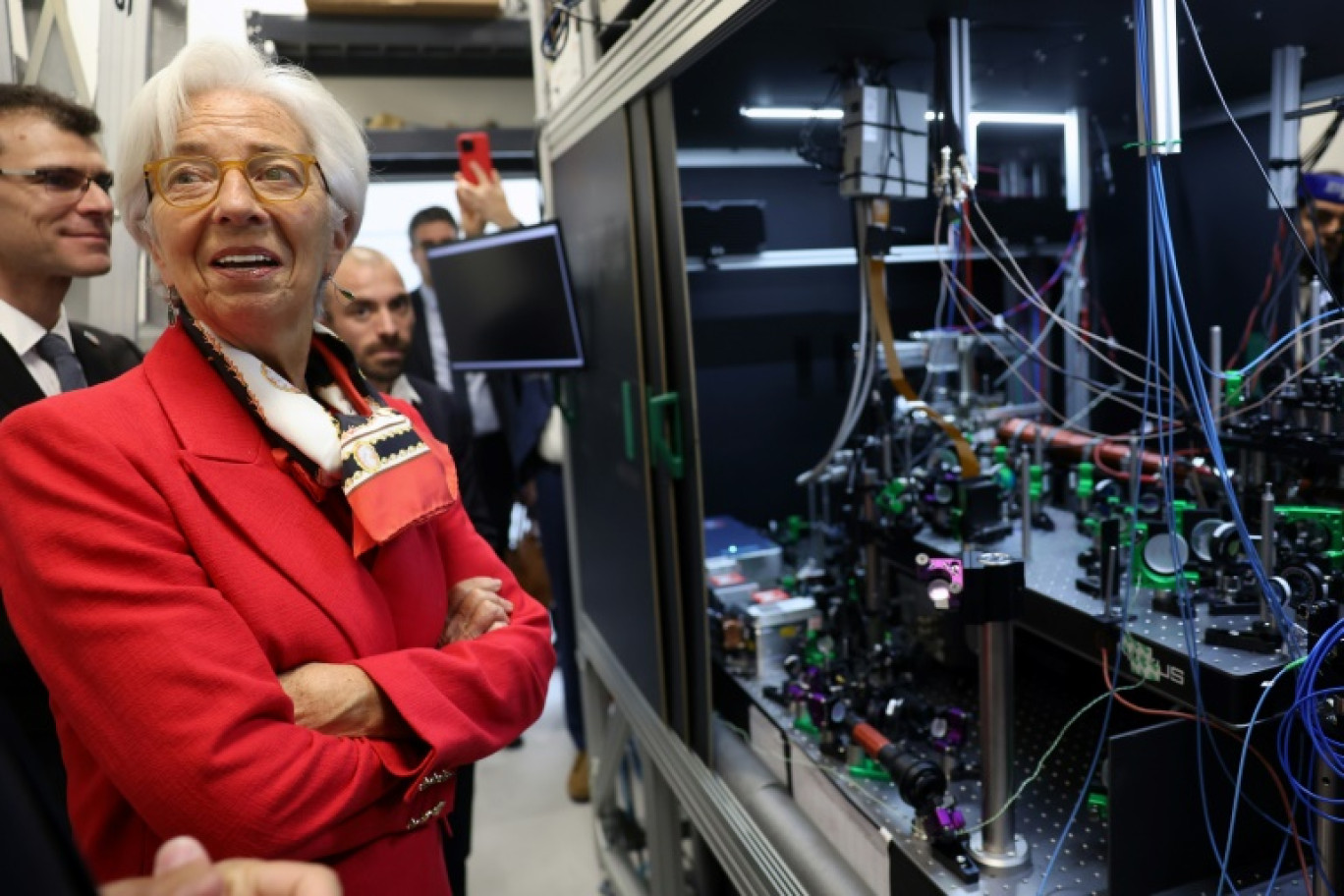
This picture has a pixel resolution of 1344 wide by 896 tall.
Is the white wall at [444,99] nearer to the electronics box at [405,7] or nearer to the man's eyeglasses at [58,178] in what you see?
the electronics box at [405,7]

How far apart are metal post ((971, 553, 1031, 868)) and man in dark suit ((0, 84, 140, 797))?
1.58 metres

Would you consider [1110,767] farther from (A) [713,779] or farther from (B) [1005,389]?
(B) [1005,389]

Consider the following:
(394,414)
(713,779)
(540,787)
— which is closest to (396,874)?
(394,414)

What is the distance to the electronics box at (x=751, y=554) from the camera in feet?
8.34

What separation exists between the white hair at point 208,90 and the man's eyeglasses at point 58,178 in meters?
0.74

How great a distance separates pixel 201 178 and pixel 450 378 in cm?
230

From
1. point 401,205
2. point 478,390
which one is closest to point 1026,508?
point 478,390

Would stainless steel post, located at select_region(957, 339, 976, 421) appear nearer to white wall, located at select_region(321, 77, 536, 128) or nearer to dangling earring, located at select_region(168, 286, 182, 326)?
dangling earring, located at select_region(168, 286, 182, 326)

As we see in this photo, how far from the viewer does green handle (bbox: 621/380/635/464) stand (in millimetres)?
2020

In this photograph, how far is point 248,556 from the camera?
36.1 inches

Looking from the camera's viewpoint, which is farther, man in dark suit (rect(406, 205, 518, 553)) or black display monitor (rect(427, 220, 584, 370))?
man in dark suit (rect(406, 205, 518, 553))

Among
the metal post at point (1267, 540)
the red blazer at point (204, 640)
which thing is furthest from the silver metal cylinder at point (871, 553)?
the red blazer at point (204, 640)

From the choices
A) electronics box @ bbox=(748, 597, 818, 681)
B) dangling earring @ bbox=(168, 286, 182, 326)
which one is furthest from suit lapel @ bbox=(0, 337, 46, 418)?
electronics box @ bbox=(748, 597, 818, 681)

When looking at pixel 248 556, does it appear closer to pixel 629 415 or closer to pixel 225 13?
pixel 629 415
